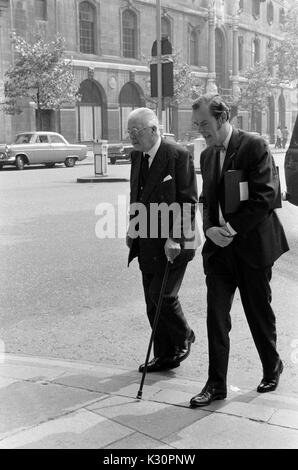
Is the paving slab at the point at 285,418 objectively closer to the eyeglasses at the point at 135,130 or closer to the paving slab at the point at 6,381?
the paving slab at the point at 6,381

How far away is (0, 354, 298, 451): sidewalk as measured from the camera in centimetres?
329

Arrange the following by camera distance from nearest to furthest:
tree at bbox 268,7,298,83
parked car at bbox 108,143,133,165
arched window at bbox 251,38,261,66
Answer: tree at bbox 268,7,298,83
parked car at bbox 108,143,133,165
arched window at bbox 251,38,261,66

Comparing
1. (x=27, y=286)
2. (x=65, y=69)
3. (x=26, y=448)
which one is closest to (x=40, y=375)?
(x=26, y=448)

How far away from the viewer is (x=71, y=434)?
341cm

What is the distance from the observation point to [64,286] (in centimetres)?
727

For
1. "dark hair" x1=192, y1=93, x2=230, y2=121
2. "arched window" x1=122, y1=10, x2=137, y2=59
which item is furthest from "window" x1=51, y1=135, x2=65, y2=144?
"dark hair" x1=192, y1=93, x2=230, y2=121

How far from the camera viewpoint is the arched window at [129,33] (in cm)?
4244

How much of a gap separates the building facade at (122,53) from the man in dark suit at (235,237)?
31.2 m

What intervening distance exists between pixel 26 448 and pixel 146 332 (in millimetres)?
2393

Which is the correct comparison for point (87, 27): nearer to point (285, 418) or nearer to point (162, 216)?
point (162, 216)

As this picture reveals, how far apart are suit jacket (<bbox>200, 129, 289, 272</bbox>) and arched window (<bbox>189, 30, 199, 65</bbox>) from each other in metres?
43.0

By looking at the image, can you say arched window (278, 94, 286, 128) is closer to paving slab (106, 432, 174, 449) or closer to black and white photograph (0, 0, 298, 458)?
black and white photograph (0, 0, 298, 458)

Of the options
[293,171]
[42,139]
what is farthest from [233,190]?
[42,139]

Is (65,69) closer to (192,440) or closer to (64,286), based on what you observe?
(64,286)
